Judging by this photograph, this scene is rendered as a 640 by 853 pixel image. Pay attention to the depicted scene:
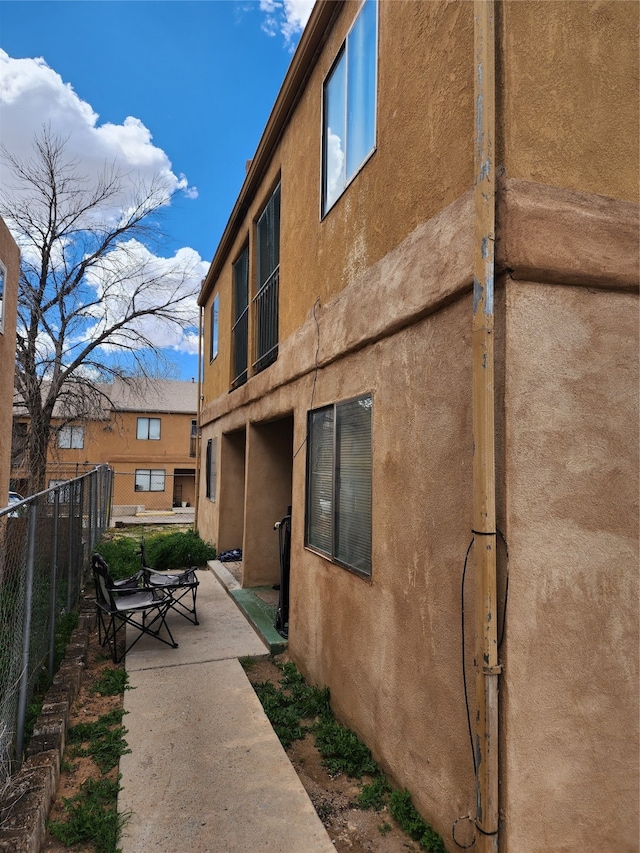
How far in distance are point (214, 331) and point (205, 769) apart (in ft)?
33.5

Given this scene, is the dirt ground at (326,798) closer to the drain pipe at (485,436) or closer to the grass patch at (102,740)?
the grass patch at (102,740)

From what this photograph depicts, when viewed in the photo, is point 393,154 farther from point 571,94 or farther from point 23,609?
point 23,609

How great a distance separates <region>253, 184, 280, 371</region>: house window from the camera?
703 centimetres

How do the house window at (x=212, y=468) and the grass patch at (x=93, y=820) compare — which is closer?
the grass patch at (x=93, y=820)

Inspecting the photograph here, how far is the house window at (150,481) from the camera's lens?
29.0 metres

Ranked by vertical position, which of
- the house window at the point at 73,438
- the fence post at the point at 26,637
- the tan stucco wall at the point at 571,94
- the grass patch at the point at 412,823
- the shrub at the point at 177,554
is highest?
the tan stucco wall at the point at 571,94

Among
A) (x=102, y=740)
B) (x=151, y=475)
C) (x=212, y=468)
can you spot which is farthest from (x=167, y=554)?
(x=151, y=475)

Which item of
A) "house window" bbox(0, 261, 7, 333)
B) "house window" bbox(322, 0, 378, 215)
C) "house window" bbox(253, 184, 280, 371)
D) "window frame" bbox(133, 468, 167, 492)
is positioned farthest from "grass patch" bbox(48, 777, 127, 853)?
"window frame" bbox(133, 468, 167, 492)

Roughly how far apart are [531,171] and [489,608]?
205 centimetres

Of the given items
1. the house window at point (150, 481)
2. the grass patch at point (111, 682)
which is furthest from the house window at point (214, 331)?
the house window at point (150, 481)

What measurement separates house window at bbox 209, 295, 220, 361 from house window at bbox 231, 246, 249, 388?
6.04 ft

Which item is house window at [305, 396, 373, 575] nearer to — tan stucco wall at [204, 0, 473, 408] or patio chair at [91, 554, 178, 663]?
tan stucco wall at [204, 0, 473, 408]

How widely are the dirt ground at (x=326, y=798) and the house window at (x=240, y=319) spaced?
226 inches

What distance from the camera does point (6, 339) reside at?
29.0 ft
